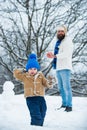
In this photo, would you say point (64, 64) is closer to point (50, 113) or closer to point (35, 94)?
point (50, 113)

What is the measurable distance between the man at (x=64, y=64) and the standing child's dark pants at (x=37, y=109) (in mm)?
1028

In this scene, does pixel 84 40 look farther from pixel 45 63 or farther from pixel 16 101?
pixel 16 101

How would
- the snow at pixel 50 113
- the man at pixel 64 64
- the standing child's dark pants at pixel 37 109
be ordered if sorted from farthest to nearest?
the man at pixel 64 64
the snow at pixel 50 113
the standing child's dark pants at pixel 37 109

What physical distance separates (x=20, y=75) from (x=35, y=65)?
0.24 m

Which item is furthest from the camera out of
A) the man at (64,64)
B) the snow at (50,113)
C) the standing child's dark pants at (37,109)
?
the man at (64,64)

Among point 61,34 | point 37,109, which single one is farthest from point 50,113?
point 61,34

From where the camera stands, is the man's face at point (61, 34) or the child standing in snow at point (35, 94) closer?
the child standing in snow at point (35, 94)

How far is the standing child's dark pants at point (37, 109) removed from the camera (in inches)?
213

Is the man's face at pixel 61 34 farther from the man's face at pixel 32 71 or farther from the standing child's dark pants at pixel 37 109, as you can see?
the standing child's dark pants at pixel 37 109

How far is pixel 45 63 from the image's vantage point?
20.3 metres

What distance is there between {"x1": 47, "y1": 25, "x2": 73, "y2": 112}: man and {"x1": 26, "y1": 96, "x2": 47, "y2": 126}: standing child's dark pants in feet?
3.37

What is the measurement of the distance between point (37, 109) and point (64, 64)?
1.28 metres

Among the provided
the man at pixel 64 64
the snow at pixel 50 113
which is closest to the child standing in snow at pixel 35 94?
the snow at pixel 50 113

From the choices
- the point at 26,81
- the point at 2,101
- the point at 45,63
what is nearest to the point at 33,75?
the point at 26,81
